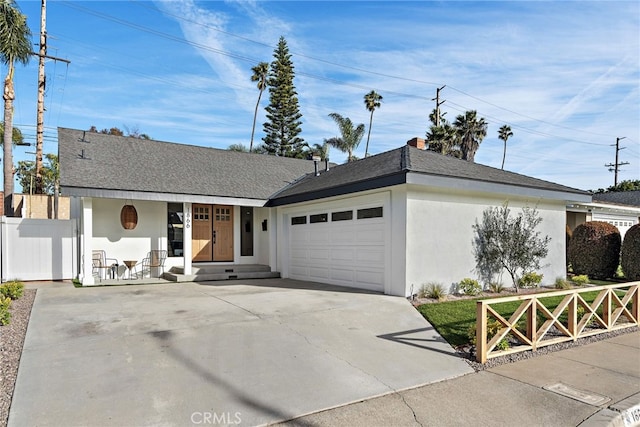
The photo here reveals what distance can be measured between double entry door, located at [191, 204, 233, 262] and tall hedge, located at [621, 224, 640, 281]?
1331 centimetres

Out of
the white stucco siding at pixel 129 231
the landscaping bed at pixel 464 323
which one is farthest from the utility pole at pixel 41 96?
the landscaping bed at pixel 464 323

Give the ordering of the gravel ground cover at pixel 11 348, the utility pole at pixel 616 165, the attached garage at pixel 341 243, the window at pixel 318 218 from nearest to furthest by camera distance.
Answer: the gravel ground cover at pixel 11 348
the attached garage at pixel 341 243
the window at pixel 318 218
the utility pole at pixel 616 165

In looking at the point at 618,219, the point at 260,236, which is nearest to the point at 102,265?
the point at 260,236

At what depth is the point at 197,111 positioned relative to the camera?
80.0 feet

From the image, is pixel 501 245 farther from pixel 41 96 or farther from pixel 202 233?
pixel 41 96

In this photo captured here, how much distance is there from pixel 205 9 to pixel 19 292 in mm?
11383

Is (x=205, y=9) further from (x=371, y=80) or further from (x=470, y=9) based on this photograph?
(x=371, y=80)

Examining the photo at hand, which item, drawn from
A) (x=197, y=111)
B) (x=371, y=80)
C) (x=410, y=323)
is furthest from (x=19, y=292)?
(x=371, y=80)

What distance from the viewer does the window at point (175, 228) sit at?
1352cm

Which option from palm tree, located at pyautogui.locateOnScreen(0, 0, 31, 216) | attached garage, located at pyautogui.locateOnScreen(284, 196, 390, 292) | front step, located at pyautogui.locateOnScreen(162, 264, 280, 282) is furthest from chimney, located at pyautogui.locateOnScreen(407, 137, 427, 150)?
palm tree, located at pyautogui.locateOnScreen(0, 0, 31, 216)

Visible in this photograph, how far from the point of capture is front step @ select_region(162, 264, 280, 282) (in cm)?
1261

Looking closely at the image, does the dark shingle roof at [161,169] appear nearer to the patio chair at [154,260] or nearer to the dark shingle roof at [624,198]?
the patio chair at [154,260]

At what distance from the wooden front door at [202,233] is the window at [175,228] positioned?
0.44m

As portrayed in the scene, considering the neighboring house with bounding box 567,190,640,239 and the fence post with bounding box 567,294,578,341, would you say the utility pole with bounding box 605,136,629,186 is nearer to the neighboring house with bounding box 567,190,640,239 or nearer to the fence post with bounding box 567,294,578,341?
the neighboring house with bounding box 567,190,640,239
